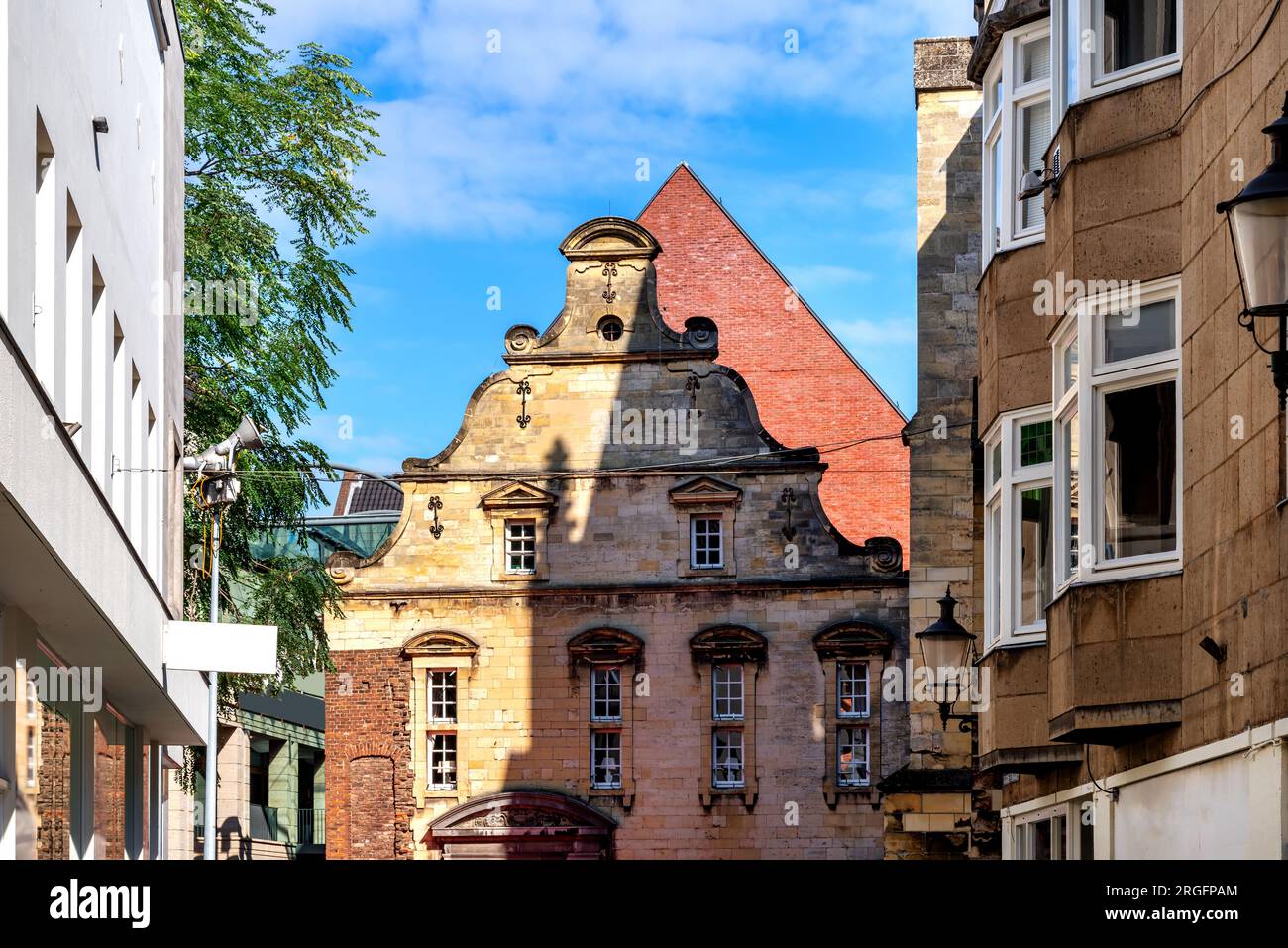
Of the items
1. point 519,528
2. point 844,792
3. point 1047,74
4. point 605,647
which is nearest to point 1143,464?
point 1047,74

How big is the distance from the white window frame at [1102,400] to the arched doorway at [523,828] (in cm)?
2609

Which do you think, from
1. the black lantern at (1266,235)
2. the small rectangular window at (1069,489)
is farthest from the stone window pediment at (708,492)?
the black lantern at (1266,235)

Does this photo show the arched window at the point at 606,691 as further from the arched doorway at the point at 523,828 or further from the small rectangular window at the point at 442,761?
the small rectangular window at the point at 442,761

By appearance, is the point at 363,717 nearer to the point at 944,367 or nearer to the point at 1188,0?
the point at 944,367

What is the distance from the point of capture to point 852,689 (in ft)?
123

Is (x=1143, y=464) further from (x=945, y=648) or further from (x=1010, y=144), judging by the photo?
(x=945, y=648)

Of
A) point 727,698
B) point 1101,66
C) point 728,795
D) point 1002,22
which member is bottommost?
point 728,795

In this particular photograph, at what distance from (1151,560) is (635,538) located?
28.0 meters

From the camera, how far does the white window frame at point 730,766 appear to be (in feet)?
122

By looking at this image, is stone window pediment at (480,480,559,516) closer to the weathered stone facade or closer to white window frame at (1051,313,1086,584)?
the weathered stone facade

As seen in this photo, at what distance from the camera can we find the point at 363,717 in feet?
126

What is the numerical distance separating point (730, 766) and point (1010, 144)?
78.0 feet

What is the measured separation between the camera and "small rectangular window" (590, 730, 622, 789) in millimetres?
37750
